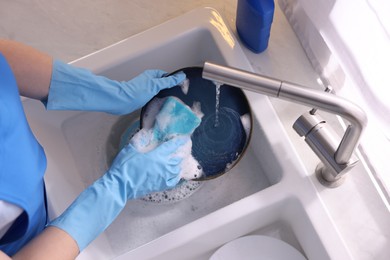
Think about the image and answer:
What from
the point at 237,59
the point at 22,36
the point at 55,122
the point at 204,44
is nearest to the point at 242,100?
the point at 237,59

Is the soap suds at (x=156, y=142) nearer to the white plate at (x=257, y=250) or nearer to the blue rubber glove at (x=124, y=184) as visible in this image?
the blue rubber glove at (x=124, y=184)

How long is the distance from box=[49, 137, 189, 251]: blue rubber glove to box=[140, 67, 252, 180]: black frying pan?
5 centimetres

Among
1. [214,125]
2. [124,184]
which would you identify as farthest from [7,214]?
[214,125]

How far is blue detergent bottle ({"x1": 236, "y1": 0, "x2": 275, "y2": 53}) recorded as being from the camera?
996 mm

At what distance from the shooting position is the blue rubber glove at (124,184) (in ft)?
3.12

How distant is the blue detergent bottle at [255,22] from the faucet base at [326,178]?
1.05 feet

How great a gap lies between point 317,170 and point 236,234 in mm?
233

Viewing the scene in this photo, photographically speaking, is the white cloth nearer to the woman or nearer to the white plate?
the woman

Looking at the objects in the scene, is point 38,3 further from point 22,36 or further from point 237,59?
point 237,59

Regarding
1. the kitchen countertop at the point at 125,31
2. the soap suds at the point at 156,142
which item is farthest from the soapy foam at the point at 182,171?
the kitchen countertop at the point at 125,31

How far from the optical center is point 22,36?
1219 millimetres

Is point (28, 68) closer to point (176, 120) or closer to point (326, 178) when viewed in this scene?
point (176, 120)

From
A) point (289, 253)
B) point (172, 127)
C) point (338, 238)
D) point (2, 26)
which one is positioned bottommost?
point (289, 253)

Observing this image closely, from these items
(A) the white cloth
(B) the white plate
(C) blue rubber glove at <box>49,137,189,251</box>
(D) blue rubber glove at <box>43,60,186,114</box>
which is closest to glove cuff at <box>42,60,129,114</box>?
(D) blue rubber glove at <box>43,60,186,114</box>
